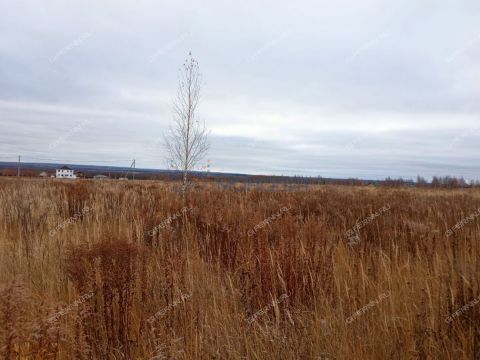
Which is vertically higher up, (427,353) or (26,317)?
(26,317)

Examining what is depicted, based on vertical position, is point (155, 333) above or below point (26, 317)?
below

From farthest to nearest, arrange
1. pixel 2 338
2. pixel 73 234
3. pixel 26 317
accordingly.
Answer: pixel 73 234, pixel 26 317, pixel 2 338

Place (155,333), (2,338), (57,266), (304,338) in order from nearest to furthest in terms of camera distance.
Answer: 1. (2,338)
2. (304,338)
3. (155,333)
4. (57,266)

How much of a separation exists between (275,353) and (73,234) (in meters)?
3.93

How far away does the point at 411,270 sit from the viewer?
4.02 meters

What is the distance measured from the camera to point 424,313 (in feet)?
8.68

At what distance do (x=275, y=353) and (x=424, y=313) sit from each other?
1.23m

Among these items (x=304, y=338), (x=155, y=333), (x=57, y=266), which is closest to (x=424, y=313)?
(x=304, y=338)

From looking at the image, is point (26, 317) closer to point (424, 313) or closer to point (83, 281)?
point (83, 281)

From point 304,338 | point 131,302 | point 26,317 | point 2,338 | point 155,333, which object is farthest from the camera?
point 131,302

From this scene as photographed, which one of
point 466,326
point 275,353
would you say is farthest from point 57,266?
point 466,326

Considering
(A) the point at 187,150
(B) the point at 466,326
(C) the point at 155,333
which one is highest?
(A) the point at 187,150

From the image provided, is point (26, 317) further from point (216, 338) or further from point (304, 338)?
point (304, 338)

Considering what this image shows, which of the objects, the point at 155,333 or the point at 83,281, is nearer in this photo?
the point at 155,333
